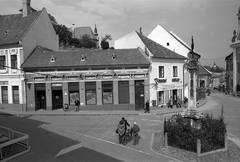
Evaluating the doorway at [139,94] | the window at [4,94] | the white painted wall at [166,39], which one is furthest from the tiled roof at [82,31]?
the doorway at [139,94]

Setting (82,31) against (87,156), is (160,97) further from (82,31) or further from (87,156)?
(82,31)

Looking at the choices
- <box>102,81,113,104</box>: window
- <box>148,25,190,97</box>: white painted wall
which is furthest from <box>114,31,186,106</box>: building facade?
<box>102,81,113,104</box>: window

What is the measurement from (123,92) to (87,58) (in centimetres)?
606

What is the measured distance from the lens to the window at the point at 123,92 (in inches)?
925

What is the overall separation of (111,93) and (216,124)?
14.6 meters

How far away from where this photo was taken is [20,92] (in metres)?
24.9

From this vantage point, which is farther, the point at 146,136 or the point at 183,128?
the point at 146,136

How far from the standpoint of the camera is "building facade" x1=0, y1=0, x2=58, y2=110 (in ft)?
81.2

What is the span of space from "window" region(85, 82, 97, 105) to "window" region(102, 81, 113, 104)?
1.08 m

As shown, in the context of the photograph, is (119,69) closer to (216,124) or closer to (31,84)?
(31,84)

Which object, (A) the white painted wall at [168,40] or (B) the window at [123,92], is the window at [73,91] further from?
(A) the white painted wall at [168,40]

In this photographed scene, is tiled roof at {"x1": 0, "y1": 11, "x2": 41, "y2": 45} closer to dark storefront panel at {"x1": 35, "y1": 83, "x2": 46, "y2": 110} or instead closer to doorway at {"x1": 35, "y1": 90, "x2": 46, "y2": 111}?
dark storefront panel at {"x1": 35, "y1": 83, "x2": 46, "y2": 110}

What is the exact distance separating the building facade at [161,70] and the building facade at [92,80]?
97 cm

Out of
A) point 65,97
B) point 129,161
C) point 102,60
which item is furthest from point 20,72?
point 129,161
